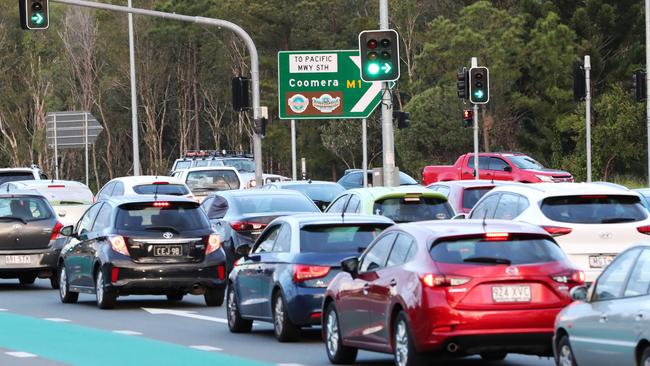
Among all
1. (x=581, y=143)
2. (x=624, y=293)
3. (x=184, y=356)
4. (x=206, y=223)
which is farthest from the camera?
(x=581, y=143)

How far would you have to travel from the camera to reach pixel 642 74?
47.4 meters

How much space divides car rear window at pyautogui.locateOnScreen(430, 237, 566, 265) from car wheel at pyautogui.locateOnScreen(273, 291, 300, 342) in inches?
159

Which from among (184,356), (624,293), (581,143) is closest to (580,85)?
(581,143)

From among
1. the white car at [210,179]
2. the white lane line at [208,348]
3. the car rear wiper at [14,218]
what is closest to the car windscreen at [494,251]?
the white lane line at [208,348]

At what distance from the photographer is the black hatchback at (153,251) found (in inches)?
917

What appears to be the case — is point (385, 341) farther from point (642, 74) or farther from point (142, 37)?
point (142, 37)

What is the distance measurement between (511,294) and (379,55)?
55.5ft

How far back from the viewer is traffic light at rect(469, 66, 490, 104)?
44500mm

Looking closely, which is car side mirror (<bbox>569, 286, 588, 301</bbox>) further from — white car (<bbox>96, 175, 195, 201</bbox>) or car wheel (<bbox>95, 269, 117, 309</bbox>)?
white car (<bbox>96, 175, 195, 201</bbox>)

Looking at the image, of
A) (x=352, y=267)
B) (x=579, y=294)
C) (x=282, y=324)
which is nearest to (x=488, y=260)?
(x=579, y=294)

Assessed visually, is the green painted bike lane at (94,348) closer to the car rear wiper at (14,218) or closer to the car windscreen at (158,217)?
the car windscreen at (158,217)

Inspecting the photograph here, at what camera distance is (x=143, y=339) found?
62.8 ft

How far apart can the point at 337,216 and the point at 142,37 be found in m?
86.6

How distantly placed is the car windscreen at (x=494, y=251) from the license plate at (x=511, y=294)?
25 cm
